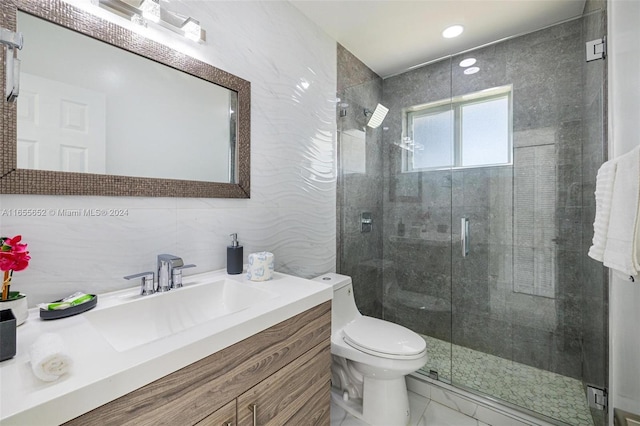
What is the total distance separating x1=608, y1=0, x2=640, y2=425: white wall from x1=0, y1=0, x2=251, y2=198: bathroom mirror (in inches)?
67.4

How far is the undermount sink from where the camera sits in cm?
86

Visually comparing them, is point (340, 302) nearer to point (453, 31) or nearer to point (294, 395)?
point (294, 395)

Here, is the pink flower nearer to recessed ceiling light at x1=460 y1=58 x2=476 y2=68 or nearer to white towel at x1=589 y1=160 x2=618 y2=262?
white towel at x1=589 y1=160 x2=618 y2=262

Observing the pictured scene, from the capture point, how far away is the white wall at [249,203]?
883mm

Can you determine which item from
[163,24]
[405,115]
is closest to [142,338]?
[163,24]

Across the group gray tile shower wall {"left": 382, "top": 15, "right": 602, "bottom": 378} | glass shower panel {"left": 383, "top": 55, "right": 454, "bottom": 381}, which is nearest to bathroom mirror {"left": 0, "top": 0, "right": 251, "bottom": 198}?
glass shower panel {"left": 383, "top": 55, "right": 454, "bottom": 381}

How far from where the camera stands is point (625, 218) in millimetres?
987

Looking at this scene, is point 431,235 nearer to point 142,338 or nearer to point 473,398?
point 473,398

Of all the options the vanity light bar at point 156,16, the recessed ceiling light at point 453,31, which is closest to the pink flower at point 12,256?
the vanity light bar at point 156,16

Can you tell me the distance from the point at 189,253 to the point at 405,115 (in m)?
1.97

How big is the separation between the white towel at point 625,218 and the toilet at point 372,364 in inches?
34.6

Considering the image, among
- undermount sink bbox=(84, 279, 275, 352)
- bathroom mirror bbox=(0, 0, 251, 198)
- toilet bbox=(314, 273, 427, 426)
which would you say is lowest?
toilet bbox=(314, 273, 427, 426)

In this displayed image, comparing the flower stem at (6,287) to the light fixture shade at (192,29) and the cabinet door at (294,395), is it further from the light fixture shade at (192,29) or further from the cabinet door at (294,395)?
the light fixture shade at (192,29)

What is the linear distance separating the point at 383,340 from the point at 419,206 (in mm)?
1160
